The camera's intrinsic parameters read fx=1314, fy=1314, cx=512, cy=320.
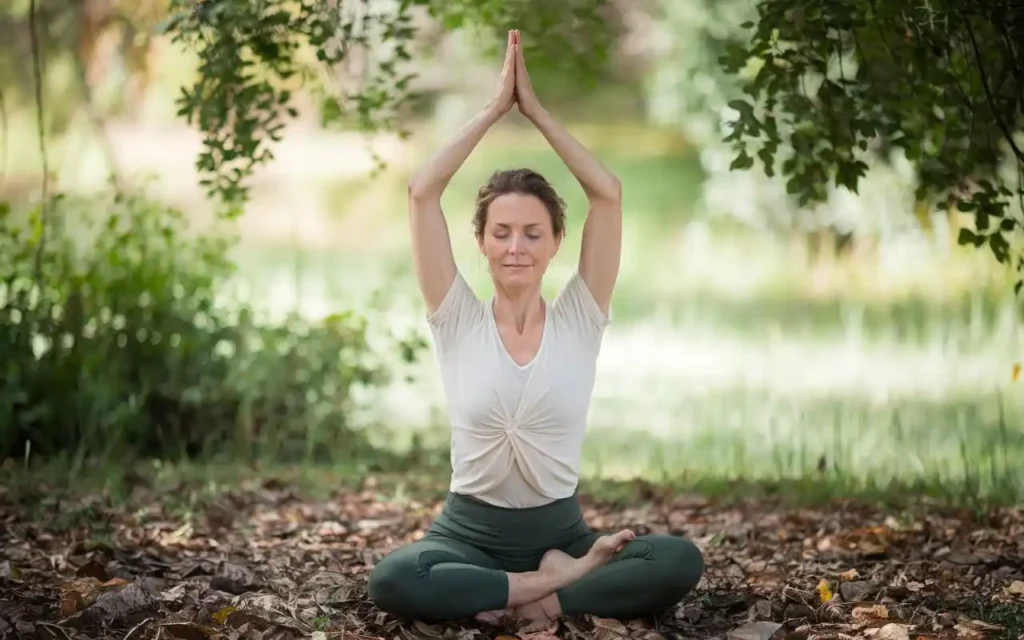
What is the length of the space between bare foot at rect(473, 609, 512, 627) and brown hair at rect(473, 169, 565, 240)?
1.01m

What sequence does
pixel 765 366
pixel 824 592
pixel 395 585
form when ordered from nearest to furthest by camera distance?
pixel 395 585
pixel 824 592
pixel 765 366

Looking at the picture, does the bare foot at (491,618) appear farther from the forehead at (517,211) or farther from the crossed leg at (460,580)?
the forehead at (517,211)

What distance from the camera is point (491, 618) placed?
3.39 metres

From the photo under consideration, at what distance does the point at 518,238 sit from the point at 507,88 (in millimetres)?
418

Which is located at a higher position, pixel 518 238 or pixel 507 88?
pixel 507 88

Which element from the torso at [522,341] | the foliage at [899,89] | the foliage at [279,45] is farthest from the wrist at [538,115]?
the foliage at [279,45]

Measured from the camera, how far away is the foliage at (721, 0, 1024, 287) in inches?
153

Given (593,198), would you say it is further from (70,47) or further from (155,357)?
(70,47)

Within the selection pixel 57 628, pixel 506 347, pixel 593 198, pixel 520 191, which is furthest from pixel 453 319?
pixel 57 628

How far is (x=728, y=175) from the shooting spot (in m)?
10.8

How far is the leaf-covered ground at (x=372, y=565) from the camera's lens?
11.1 feet

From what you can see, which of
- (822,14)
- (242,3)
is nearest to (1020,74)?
(822,14)

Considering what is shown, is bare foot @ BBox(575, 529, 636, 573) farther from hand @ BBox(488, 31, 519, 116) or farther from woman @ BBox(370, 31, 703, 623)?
hand @ BBox(488, 31, 519, 116)

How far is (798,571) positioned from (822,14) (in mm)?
1664
